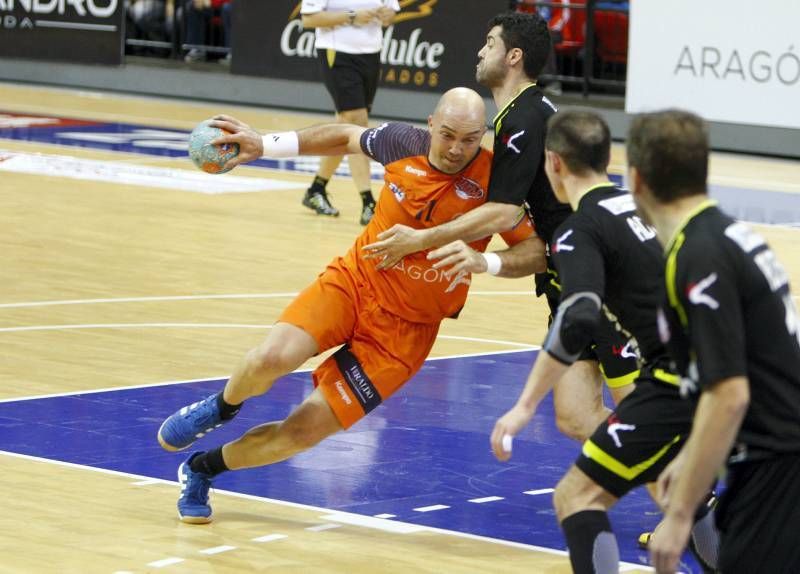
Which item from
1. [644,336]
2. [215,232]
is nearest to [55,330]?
[215,232]

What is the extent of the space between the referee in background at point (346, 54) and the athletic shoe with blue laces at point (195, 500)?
7.94 m

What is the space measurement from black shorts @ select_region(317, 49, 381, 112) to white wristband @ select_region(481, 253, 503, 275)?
8.17 m

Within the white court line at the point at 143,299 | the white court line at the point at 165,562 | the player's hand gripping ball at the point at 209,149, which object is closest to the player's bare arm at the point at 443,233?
the player's hand gripping ball at the point at 209,149

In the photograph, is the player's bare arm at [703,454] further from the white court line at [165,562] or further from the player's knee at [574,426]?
the player's knee at [574,426]

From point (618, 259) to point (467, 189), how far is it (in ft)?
4.57

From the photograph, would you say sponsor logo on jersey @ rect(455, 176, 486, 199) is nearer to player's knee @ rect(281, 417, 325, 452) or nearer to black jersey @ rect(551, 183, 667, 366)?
player's knee @ rect(281, 417, 325, 452)

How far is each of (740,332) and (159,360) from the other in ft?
18.7

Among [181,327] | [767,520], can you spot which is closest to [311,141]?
[767,520]

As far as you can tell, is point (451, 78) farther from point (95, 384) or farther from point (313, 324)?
point (313, 324)

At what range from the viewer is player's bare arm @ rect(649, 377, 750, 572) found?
3.97m

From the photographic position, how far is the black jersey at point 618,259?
5.09 meters

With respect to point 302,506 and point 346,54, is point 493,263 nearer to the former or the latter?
point 302,506

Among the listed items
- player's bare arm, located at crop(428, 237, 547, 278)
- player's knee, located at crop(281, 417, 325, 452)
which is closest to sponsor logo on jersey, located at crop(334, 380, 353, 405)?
player's knee, located at crop(281, 417, 325, 452)

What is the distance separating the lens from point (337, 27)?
1453 cm
